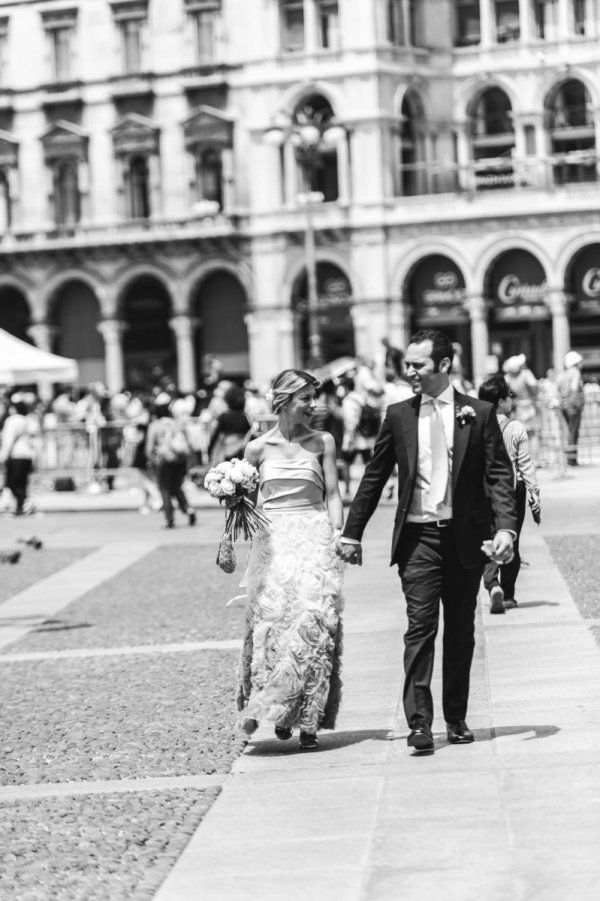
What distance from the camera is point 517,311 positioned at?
53.1m

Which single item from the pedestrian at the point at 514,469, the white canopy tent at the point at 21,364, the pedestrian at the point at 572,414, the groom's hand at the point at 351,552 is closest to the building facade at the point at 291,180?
the pedestrian at the point at 572,414

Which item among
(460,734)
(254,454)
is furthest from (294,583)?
(460,734)

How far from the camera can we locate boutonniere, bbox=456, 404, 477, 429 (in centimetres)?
862

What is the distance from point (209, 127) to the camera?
5672 cm

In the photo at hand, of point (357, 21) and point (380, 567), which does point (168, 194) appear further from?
point (380, 567)

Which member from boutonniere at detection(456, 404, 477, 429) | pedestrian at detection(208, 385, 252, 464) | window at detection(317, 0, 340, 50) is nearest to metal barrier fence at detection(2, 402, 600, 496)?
pedestrian at detection(208, 385, 252, 464)

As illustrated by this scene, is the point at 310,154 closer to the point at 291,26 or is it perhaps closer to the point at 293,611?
the point at 291,26

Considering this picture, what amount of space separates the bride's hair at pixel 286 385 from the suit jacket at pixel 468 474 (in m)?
0.66

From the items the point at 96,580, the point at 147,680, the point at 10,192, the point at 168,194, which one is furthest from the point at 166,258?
the point at 147,680

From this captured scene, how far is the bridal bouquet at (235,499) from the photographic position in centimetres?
939

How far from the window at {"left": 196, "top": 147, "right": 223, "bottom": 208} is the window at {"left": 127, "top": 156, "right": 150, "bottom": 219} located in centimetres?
178

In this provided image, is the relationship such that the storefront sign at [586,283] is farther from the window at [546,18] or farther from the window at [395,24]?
the window at [395,24]

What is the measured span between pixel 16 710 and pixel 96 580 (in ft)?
25.2

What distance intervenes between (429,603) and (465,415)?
34.0 inches
